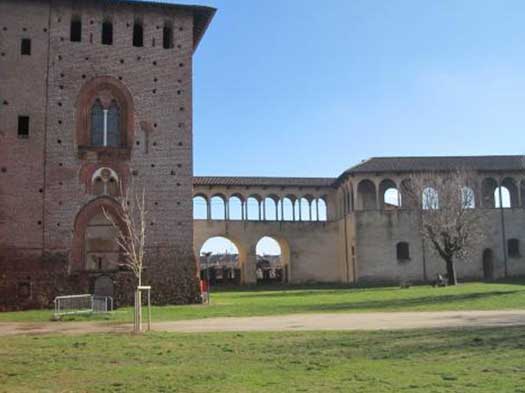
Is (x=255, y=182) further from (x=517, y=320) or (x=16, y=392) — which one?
(x=16, y=392)

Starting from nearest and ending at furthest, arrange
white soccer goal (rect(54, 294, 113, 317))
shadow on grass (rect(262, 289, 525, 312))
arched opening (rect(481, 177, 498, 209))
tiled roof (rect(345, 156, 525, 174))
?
shadow on grass (rect(262, 289, 525, 312)) < white soccer goal (rect(54, 294, 113, 317)) < tiled roof (rect(345, 156, 525, 174)) < arched opening (rect(481, 177, 498, 209))

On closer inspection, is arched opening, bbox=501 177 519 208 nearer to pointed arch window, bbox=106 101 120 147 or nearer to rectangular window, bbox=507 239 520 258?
rectangular window, bbox=507 239 520 258

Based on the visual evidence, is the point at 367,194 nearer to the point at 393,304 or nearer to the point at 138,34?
the point at 138,34

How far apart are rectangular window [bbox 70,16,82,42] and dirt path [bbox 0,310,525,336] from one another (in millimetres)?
14665

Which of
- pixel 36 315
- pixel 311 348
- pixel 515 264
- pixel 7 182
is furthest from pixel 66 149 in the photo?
pixel 515 264

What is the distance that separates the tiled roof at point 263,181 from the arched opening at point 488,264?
47.5 feet

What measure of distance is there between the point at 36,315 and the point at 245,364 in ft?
52.1

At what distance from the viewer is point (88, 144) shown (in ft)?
94.7

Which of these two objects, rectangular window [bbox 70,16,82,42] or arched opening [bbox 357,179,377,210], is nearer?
rectangular window [bbox 70,16,82,42]

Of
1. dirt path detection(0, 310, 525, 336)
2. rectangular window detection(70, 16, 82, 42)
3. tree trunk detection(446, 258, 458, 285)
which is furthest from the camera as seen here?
tree trunk detection(446, 258, 458, 285)

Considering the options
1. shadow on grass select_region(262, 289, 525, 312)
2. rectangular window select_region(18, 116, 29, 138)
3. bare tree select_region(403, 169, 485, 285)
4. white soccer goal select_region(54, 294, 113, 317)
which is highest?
rectangular window select_region(18, 116, 29, 138)

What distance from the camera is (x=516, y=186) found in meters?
52.2

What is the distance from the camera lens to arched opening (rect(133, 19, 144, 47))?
99.3 ft

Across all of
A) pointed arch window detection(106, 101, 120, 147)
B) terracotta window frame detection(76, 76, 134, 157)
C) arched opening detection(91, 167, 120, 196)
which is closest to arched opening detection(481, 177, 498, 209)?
→ terracotta window frame detection(76, 76, 134, 157)
